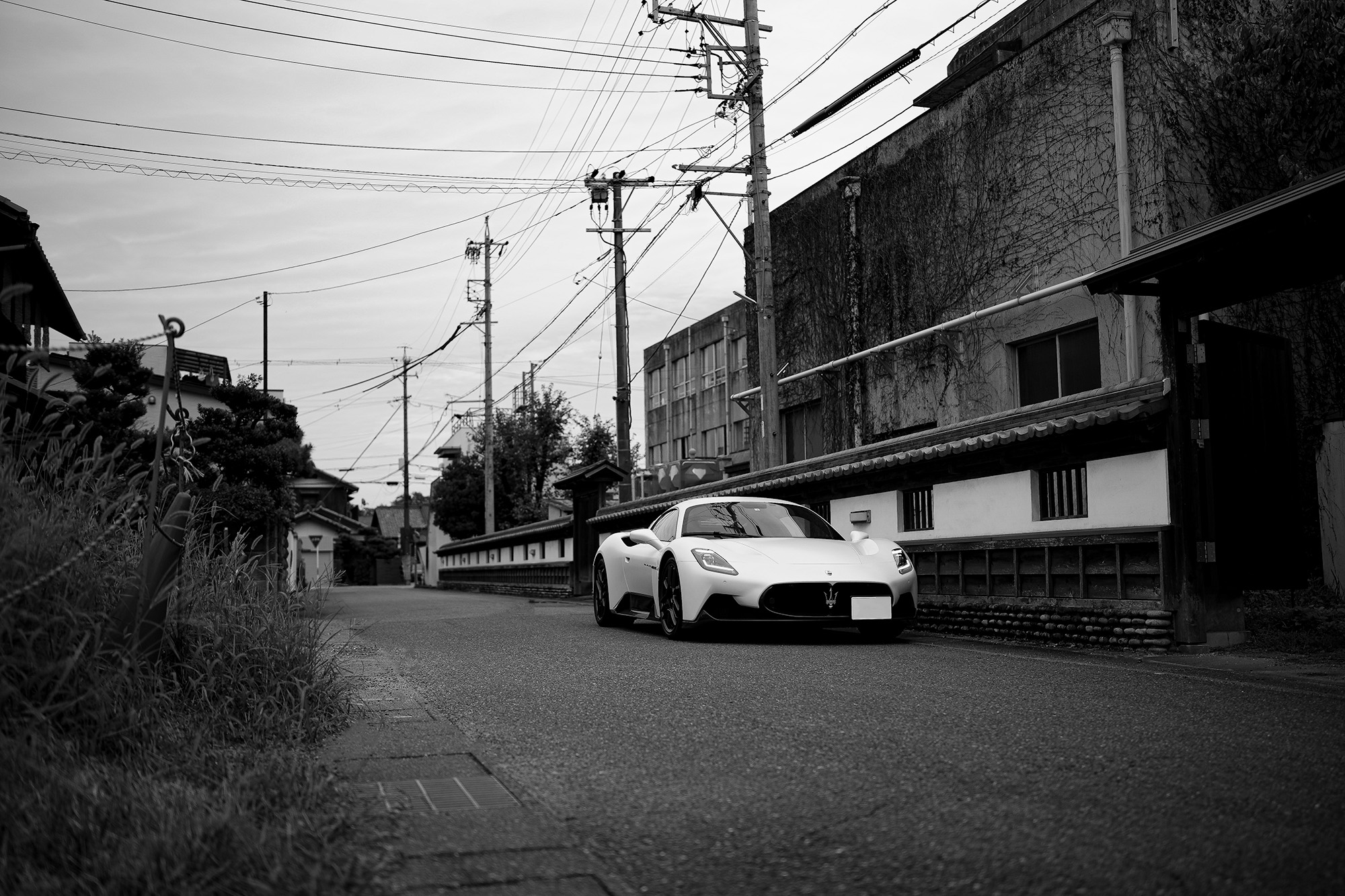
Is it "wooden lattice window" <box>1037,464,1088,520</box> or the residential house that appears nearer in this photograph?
the residential house

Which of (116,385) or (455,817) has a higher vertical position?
(116,385)

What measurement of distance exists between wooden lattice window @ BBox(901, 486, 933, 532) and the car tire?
3.23 m

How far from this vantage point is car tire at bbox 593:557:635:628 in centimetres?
1225

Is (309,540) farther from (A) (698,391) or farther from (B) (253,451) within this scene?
(B) (253,451)

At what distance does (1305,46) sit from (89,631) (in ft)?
42.1

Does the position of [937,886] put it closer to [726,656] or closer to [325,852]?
[325,852]

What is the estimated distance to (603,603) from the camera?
1237 cm

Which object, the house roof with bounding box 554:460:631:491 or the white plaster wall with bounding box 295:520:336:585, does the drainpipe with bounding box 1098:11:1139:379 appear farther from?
the white plaster wall with bounding box 295:520:336:585

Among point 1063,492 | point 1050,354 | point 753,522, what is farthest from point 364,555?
point 1063,492

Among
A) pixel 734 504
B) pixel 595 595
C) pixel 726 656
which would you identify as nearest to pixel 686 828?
pixel 726 656

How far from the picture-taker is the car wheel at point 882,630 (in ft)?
30.5

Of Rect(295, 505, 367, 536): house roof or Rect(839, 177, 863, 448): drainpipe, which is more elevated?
Rect(839, 177, 863, 448): drainpipe

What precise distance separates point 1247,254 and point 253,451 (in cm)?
2036

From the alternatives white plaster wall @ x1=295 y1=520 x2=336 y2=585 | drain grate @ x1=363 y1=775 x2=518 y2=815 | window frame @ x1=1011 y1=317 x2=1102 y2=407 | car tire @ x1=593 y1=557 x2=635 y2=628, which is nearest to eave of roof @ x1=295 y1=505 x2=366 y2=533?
white plaster wall @ x1=295 y1=520 x2=336 y2=585
